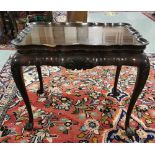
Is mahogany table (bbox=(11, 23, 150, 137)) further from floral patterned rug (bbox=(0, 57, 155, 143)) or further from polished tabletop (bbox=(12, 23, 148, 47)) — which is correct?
floral patterned rug (bbox=(0, 57, 155, 143))

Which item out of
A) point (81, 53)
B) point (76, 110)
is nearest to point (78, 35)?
point (81, 53)

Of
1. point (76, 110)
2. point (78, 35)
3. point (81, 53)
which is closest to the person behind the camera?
point (81, 53)

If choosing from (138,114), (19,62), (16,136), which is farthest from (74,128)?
(19,62)

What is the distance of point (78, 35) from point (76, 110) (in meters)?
0.79

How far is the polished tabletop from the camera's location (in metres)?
1.64

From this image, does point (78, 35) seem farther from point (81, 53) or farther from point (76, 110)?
point (76, 110)

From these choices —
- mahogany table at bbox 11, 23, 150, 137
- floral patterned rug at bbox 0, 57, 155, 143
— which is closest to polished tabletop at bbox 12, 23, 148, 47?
mahogany table at bbox 11, 23, 150, 137

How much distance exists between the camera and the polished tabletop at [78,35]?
64.7 inches

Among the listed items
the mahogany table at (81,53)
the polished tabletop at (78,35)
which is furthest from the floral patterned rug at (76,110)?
the polished tabletop at (78,35)

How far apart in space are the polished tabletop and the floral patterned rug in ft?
2.59

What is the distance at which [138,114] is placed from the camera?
7.18 feet

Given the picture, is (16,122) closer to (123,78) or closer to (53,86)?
(53,86)

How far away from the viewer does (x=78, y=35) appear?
6.05 feet

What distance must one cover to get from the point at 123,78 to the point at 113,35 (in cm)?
115
